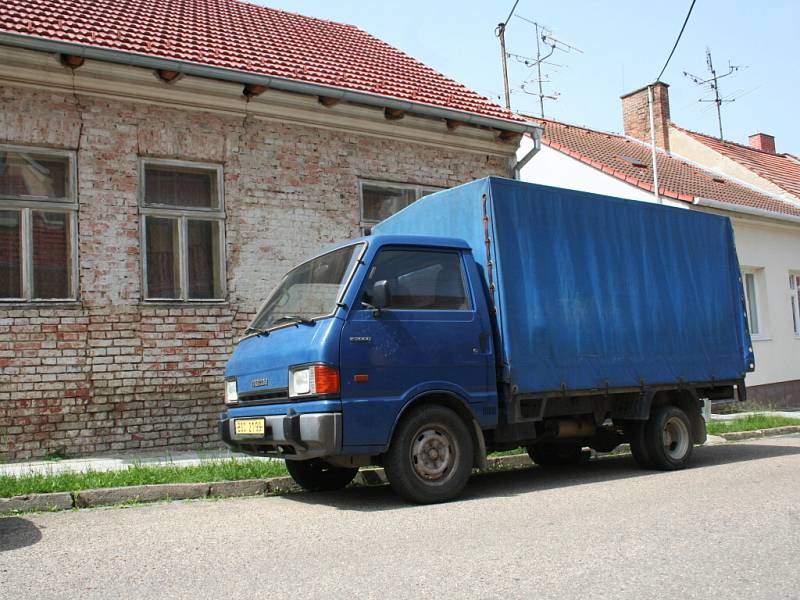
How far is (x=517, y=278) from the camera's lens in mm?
7309

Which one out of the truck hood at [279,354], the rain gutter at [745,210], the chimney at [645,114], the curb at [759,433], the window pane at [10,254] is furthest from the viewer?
the chimney at [645,114]

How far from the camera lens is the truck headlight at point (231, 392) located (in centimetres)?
727

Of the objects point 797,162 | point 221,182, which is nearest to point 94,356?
point 221,182

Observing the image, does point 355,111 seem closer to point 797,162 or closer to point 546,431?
point 546,431

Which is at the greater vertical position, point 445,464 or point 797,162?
point 797,162

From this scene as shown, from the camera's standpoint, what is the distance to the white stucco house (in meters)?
18.8

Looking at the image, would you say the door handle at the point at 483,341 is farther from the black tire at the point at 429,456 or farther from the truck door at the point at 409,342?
the black tire at the point at 429,456

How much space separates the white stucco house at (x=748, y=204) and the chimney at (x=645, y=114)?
1.68m

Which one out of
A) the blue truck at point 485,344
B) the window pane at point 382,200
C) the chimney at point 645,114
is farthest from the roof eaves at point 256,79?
the chimney at point 645,114

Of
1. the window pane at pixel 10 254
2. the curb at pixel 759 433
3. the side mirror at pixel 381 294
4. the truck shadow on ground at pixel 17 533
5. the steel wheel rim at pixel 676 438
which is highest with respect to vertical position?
the window pane at pixel 10 254

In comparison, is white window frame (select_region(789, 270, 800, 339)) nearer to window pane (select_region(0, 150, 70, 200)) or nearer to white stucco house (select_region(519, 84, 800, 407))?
white stucco house (select_region(519, 84, 800, 407))

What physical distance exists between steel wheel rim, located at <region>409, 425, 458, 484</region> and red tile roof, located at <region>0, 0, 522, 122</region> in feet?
21.8

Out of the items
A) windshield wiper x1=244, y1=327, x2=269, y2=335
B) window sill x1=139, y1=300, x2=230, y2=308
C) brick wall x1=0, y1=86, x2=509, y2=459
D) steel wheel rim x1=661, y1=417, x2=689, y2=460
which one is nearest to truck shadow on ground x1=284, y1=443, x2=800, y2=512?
steel wheel rim x1=661, y1=417, x2=689, y2=460

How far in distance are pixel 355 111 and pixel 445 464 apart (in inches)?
277
